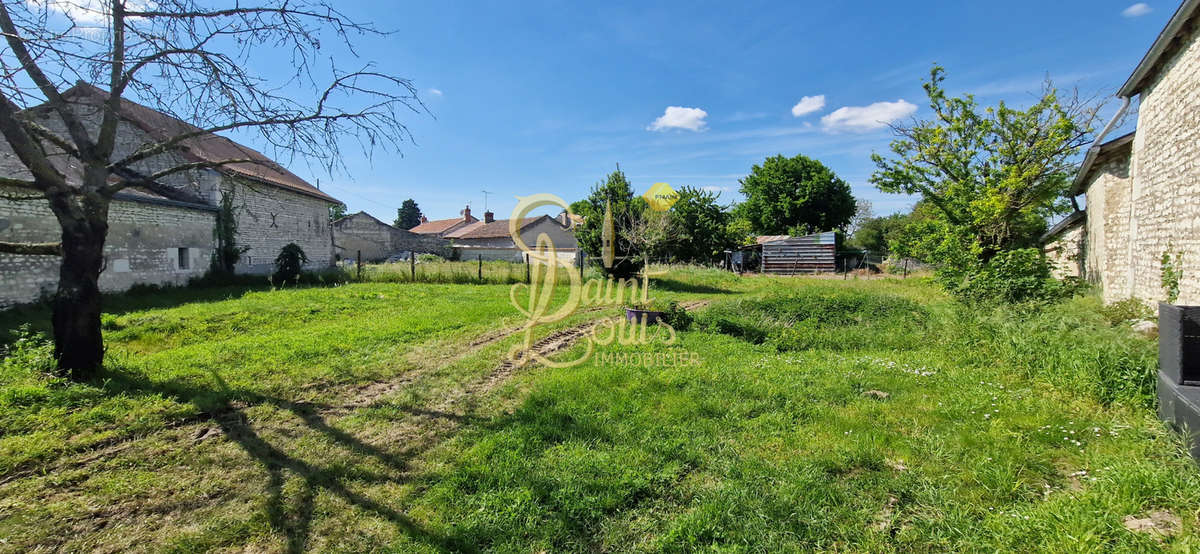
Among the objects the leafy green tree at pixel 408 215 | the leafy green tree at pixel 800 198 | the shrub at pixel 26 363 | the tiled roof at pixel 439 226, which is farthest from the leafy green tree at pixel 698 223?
the leafy green tree at pixel 408 215

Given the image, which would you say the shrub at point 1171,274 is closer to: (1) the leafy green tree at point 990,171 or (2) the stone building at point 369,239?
(1) the leafy green tree at point 990,171

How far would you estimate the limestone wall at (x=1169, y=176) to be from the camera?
555 centimetres

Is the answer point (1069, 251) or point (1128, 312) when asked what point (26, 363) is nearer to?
point (1128, 312)

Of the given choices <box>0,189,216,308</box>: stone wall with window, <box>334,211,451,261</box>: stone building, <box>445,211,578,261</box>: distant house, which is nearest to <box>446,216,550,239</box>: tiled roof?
<box>445,211,578,261</box>: distant house

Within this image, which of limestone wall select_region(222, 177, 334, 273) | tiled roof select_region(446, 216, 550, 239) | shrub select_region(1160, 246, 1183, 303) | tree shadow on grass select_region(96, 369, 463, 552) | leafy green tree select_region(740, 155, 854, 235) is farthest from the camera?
leafy green tree select_region(740, 155, 854, 235)

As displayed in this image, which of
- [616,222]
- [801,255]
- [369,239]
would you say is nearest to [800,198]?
[801,255]

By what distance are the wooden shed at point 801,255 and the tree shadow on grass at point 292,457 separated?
24.1m

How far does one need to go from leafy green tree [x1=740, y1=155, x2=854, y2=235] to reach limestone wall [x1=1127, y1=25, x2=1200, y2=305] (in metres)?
28.3

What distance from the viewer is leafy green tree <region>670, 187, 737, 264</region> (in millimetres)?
17000

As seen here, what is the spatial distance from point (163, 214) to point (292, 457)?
1409 cm

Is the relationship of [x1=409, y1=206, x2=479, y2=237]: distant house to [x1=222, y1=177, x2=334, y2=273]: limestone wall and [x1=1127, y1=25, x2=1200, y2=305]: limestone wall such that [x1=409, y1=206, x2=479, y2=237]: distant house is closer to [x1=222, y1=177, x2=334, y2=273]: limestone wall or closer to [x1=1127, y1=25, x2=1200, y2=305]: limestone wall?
[x1=222, y1=177, x2=334, y2=273]: limestone wall

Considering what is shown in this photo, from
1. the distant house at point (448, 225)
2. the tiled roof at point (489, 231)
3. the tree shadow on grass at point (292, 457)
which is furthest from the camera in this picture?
the distant house at point (448, 225)

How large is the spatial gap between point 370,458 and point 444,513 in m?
1.01

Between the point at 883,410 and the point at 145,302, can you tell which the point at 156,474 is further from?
the point at 145,302
